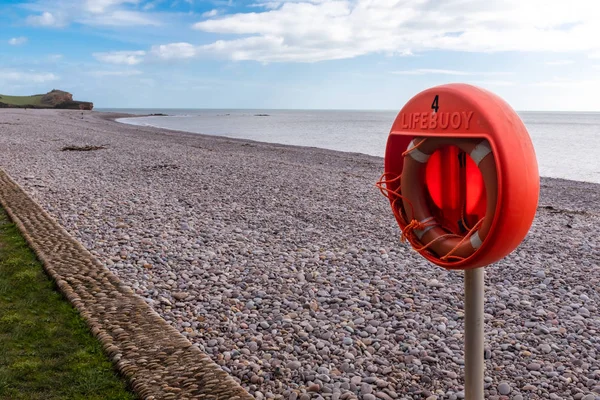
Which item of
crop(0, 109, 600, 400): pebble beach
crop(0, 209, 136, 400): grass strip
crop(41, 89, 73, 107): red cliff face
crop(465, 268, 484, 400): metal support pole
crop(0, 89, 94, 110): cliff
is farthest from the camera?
crop(41, 89, 73, 107): red cliff face

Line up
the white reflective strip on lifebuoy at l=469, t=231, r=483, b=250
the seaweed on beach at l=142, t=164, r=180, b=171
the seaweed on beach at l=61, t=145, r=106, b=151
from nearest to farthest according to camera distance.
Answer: the white reflective strip on lifebuoy at l=469, t=231, r=483, b=250 < the seaweed on beach at l=142, t=164, r=180, b=171 < the seaweed on beach at l=61, t=145, r=106, b=151

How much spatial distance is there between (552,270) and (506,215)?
4.23 meters

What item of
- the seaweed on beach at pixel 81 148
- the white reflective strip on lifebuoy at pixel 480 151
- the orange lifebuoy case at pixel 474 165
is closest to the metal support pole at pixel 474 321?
the orange lifebuoy case at pixel 474 165

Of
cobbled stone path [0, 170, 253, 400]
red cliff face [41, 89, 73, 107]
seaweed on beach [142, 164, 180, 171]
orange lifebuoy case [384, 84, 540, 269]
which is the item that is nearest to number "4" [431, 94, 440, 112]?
orange lifebuoy case [384, 84, 540, 269]

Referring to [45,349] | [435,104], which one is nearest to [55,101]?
[45,349]

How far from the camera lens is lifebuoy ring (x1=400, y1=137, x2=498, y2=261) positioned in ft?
7.23

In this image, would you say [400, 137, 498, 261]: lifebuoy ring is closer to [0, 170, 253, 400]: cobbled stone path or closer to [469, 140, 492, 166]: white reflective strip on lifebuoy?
[469, 140, 492, 166]: white reflective strip on lifebuoy

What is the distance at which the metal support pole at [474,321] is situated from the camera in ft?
8.14

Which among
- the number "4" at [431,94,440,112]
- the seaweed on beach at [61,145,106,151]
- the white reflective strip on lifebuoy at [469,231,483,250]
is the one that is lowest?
the white reflective strip on lifebuoy at [469,231,483,250]

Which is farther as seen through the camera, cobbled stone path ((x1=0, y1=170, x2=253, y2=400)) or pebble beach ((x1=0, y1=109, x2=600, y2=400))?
pebble beach ((x1=0, y1=109, x2=600, y2=400))

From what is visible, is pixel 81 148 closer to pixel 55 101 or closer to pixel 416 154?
pixel 416 154

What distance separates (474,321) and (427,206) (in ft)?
1.91

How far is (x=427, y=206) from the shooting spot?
267cm

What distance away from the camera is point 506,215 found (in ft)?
7.04
